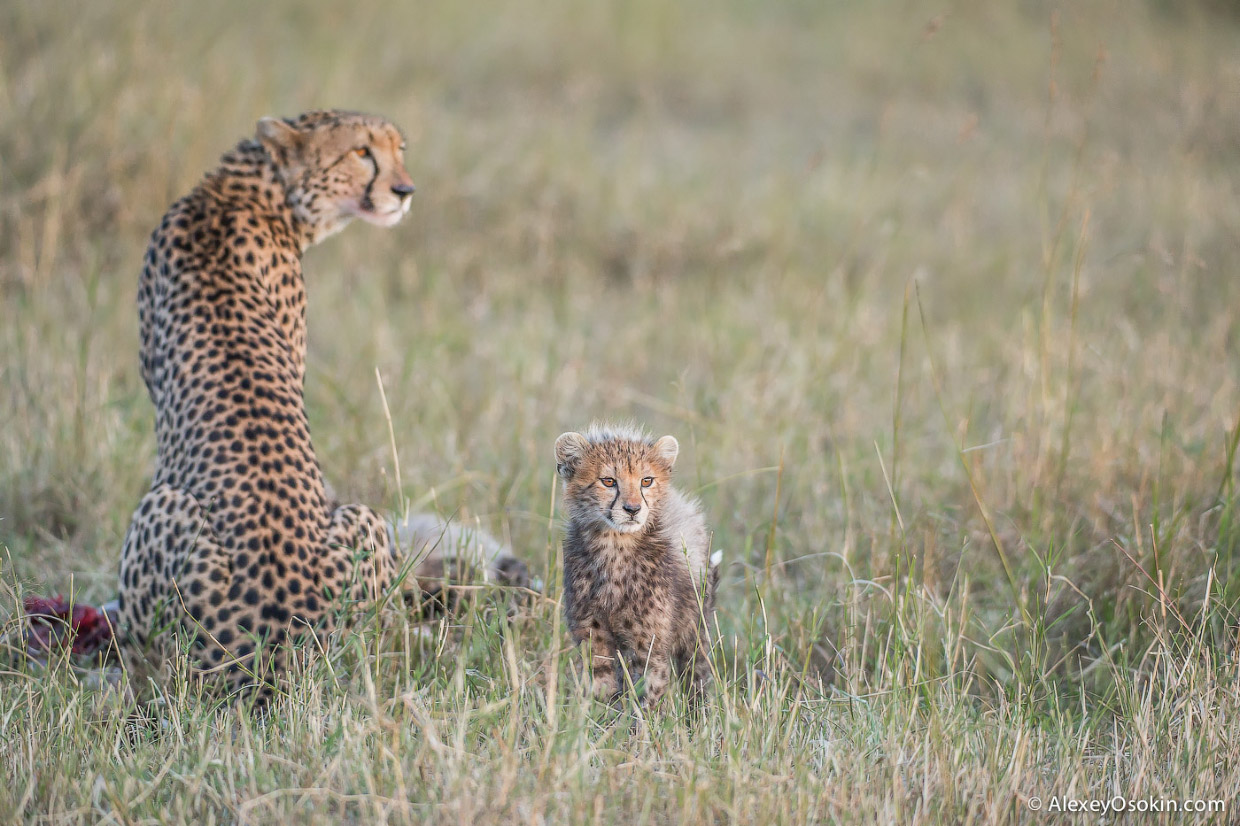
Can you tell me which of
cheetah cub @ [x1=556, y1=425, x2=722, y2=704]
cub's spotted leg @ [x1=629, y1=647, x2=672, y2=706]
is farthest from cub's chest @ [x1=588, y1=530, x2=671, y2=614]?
cub's spotted leg @ [x1=629, y1=647, x2=672, y2=706]

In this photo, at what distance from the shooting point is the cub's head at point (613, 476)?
2.40m

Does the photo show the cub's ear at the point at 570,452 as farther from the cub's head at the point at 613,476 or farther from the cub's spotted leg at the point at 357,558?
the cub's spotted leg at the point at 357,558

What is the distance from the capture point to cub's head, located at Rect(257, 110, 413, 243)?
10.5 ft

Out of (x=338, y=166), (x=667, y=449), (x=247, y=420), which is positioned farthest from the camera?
(x=338, y=166)

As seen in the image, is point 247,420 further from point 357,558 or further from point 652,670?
point 652,670

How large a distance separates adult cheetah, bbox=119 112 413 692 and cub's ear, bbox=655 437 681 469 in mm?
702

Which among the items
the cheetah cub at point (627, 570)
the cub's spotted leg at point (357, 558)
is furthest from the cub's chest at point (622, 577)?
the cub's spotted leg at point (357, 558)

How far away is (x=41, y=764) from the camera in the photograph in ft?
7.04

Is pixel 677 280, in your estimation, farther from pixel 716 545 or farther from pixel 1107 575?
pixel 1107 575

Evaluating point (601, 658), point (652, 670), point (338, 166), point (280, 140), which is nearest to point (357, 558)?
point (601, 658)

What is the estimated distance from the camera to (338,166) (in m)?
3.19

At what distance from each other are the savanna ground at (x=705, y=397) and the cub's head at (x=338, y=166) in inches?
33.5

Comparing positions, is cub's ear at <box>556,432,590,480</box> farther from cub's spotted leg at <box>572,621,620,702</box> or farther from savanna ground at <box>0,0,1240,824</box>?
cub's spotted leg at <box>572,621,620,702</box>

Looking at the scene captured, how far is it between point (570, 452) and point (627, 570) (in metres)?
0.29
